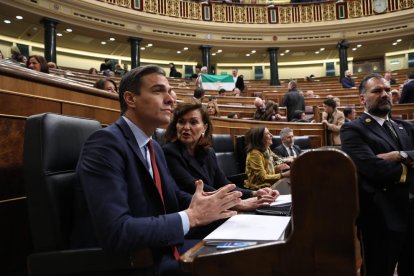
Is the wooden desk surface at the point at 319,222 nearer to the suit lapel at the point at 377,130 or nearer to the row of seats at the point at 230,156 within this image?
the suit lapel at the point at 377,130

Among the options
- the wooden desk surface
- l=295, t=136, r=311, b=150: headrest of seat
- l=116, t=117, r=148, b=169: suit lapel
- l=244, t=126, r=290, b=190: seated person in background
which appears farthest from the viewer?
l=295, t=136, r=311, b=150: headrest of seat

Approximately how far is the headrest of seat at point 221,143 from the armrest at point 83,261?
2088 millimetres

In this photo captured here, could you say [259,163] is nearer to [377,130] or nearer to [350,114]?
[377,130]

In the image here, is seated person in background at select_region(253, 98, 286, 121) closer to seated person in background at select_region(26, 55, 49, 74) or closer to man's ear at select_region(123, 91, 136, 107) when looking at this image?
seated person in background at select_region(26, 55, 49, 74)

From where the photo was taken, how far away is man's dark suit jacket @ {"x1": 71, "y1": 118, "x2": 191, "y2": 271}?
861mm

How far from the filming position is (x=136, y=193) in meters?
1.00

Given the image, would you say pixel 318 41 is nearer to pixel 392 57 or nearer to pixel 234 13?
pixel 234 13

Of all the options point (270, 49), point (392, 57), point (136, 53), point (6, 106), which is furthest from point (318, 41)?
point (6, 106)

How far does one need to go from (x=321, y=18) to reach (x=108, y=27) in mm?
7345

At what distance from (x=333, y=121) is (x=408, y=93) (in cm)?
108

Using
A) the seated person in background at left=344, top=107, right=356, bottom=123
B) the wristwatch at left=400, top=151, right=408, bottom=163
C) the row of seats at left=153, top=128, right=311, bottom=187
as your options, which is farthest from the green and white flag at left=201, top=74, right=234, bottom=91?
the wristwatch at left=400, top=151, right=408, bottom=163

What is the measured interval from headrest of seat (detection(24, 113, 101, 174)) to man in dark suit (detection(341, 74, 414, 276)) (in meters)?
1.41

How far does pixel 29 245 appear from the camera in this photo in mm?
1430

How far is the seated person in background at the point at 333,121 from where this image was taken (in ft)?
16.9
